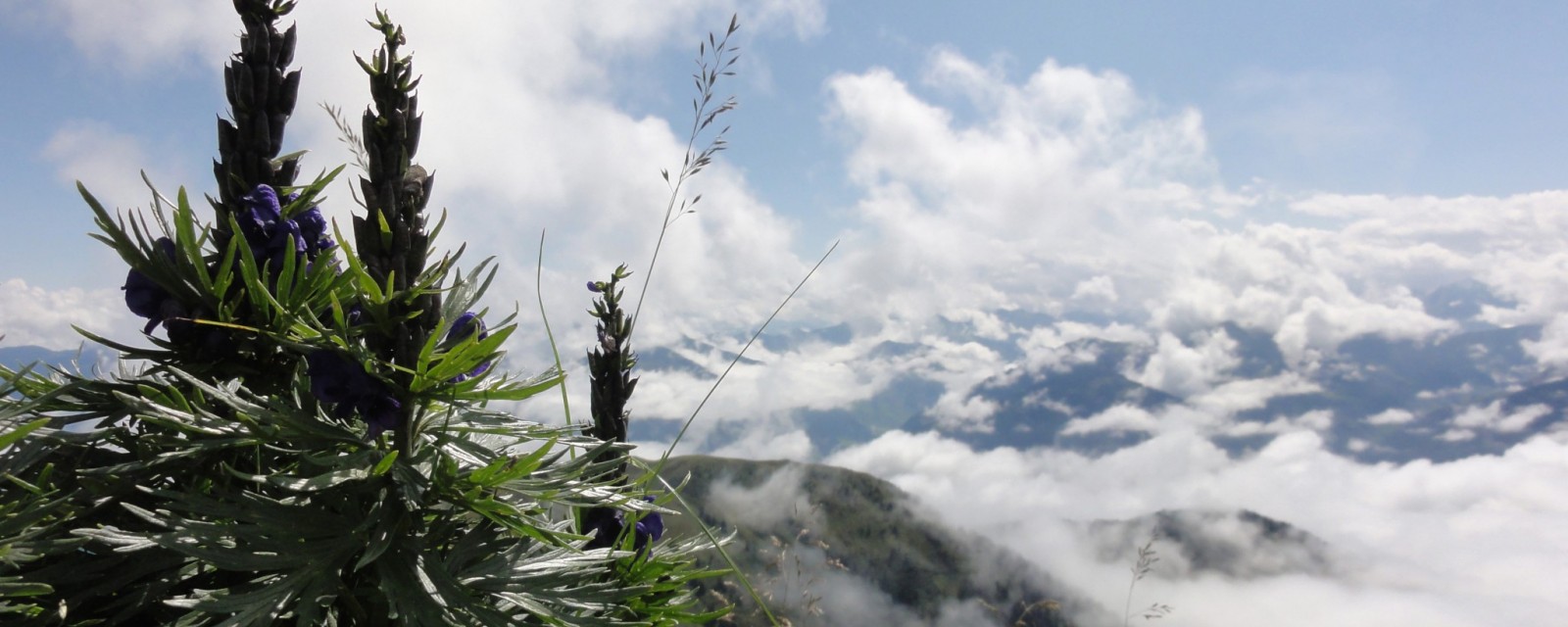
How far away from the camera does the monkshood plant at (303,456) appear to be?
1.03 meters

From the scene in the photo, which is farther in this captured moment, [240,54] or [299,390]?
[240,54]

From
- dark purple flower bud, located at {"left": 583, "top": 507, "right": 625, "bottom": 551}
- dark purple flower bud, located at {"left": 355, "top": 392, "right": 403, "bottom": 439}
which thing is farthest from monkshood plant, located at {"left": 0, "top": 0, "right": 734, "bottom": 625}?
dark purple flower bud, located at {"left": 583, "top": 507, "right": 625, "bottom": 551}

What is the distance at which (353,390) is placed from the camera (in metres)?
1.08

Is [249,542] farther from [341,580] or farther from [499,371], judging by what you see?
[499,371]

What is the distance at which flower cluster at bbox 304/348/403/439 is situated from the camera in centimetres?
108

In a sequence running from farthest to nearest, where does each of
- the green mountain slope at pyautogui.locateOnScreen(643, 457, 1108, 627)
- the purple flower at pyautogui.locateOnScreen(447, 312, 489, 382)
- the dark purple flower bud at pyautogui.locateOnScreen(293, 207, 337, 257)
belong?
1. the green mountain slope at pyautogui.locateOnScreen(643, 457, 1108, 627)
2. the dark purple flower bud at pyautogui.locateOnScreen(293, 207, 337, 257)
3. the purple flower at pyautogui.locateOnScreen(447, 312, 489, 382)

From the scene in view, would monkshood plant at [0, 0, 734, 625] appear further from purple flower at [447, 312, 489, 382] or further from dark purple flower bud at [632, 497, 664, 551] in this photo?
dark purple flower bud at [632, 497, 664, 551]

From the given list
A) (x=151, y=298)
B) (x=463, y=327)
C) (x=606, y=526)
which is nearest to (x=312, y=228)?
(x=151, y=298)

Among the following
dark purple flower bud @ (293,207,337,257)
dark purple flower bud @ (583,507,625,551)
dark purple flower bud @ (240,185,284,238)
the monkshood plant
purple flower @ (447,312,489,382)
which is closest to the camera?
the monkshood plant

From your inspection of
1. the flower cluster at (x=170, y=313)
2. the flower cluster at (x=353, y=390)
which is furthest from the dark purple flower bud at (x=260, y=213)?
the flower cluster at (x=353, y=390)

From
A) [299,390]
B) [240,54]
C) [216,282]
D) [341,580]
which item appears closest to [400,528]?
[341,580]

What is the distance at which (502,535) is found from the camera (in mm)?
1275

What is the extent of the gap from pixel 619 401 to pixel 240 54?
2.98 feet

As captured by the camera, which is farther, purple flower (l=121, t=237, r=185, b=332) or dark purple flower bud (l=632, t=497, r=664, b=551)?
dark purple flower bud (l=632, t=497, r=664, b=551)
